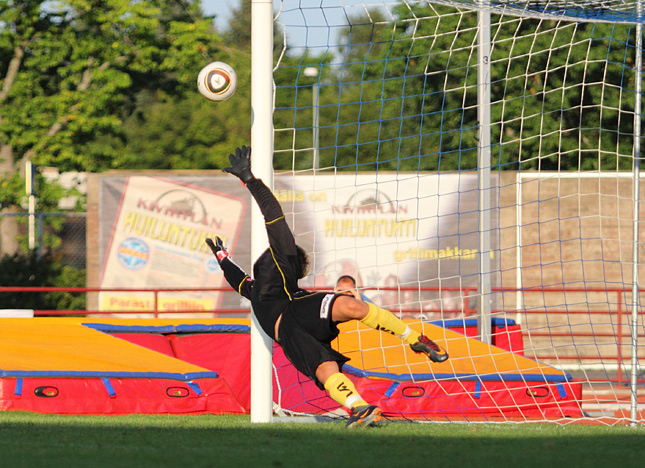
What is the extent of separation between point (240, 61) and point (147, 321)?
2596 centimetres

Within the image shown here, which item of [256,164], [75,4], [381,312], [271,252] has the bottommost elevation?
[381,312]

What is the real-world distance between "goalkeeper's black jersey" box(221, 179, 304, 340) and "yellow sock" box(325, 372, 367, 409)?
1.87 feet

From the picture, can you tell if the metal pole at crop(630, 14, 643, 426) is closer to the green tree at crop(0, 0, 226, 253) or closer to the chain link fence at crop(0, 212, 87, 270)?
Answer: the chain link fence at crop(0, 212, 87, 270)

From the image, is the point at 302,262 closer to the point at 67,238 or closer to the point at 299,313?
the point at 299,313

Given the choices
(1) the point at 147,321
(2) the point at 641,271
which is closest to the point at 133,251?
(1) the point at 147,321

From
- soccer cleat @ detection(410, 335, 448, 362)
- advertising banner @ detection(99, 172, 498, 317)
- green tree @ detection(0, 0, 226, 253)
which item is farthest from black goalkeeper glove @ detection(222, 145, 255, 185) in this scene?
green tree @ detection(0, 0, 226, 253)

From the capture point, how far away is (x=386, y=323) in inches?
245

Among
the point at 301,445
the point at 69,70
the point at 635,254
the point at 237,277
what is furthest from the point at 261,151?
the point at 69,70

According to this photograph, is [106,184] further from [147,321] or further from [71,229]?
[147,321]

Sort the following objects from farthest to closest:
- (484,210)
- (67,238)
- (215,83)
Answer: (67,238) → (484,210) → (215,83)

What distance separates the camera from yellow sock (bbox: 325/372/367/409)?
5.99 meters

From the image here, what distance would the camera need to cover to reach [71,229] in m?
19.8

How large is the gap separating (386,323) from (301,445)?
5.03 ft

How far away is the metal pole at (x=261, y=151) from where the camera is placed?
258 inches
